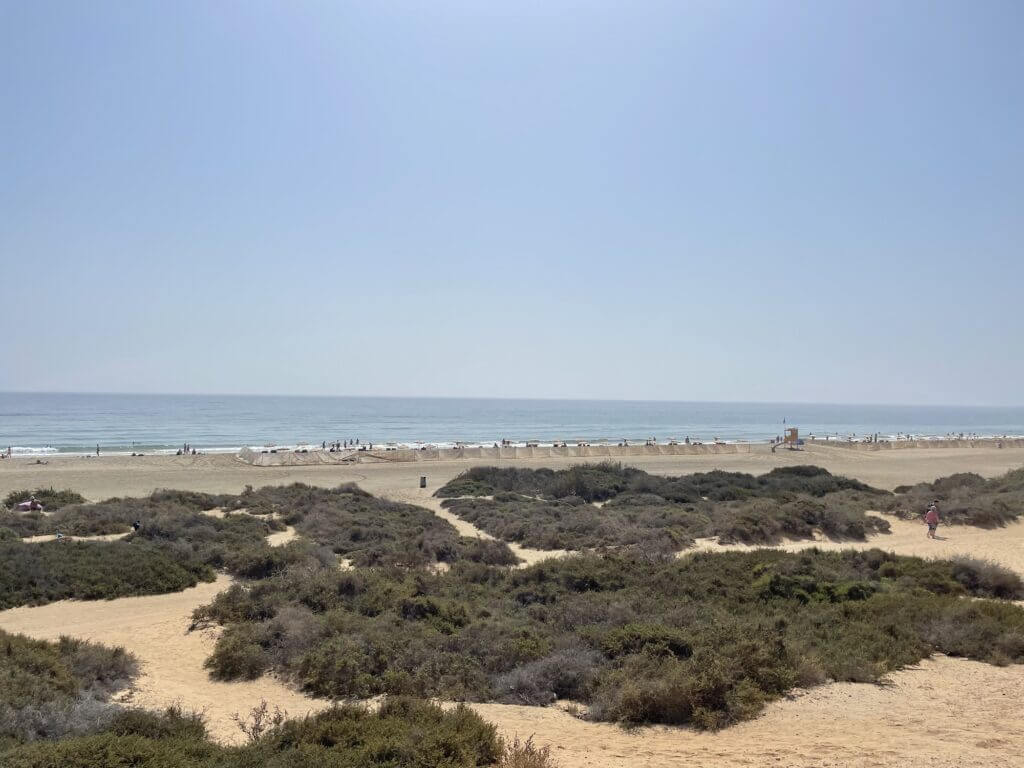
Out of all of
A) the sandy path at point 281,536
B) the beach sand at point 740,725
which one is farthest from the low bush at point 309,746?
the sandy path at point 281,536

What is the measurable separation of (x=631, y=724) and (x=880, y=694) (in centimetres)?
293

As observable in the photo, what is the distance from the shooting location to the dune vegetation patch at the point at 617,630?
7645mm

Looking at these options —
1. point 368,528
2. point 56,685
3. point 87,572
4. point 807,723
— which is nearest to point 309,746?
point 56,685

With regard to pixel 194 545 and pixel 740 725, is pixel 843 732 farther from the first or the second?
pixel 194 545

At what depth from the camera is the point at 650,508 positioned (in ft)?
73.0

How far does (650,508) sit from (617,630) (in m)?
13.7

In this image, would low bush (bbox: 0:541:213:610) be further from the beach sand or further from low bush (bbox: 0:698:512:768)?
low bush (bbox: 0:698:512:768)

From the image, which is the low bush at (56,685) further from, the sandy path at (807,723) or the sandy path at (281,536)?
the sandy path at (281,536)

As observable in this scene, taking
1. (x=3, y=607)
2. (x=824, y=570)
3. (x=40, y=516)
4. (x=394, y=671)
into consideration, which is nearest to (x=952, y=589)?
(x=824, y=570)

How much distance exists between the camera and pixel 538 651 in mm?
8781

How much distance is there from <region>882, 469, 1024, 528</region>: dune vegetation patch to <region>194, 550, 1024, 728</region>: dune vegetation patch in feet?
31.9

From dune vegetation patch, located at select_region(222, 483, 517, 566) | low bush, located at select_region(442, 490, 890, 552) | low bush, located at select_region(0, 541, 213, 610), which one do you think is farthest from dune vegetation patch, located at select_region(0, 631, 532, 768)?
low bush, located at select_region(442, 490, 890, 552)

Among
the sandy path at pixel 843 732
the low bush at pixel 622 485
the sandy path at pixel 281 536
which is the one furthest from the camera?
the low bush at pixel 622 485

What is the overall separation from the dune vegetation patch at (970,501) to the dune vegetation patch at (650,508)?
4.37 feet
